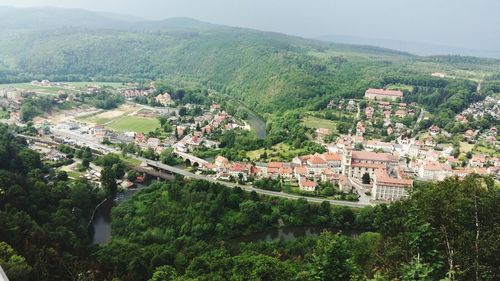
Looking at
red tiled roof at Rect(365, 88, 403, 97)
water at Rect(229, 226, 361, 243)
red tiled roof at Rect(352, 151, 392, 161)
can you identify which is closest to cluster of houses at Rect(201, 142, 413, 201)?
red tiled roof at Rect(352, 151, 392, 161)

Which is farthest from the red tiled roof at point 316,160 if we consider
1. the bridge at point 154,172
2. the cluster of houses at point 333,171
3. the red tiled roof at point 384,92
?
the red tiled roof at point 384,92

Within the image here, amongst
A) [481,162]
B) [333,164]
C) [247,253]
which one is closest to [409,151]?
[481,162]

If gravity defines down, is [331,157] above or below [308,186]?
above

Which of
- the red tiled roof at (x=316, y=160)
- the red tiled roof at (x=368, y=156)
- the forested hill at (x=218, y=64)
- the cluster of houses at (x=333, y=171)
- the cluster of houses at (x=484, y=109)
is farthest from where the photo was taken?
the forested hill at (x=218, y=64)

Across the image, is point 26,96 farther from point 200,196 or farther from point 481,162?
point 481,162

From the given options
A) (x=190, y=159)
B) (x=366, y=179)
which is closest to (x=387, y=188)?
(x=366, y=179)

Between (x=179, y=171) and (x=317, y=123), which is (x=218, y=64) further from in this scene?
(x=179, y=171)

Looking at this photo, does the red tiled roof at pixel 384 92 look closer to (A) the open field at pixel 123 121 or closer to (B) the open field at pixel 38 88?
(A) the open field at pixel 123 121

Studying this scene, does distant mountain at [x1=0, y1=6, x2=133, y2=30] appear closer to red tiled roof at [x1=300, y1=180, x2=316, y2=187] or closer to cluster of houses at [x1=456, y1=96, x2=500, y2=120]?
cluster of houses at [x1=456, y1=96, x2=500, y2=120]
